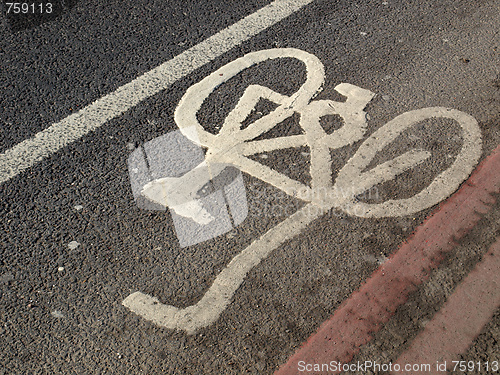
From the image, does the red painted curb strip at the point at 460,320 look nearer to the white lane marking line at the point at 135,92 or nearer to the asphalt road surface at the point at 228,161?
the asphalt road surface at the point at 228,161

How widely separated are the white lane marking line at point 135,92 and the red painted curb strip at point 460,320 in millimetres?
2491

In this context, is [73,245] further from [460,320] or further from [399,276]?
[460,320]

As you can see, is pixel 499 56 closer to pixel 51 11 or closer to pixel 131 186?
pixel 131 186

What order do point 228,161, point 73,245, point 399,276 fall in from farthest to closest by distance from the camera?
point 228,161
point 73,245
point 399,276

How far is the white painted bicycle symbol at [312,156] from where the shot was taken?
2.56 meters

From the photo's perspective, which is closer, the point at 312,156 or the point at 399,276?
the point at 399,276

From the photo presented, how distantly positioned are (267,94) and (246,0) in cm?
145

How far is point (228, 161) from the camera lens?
3.21m

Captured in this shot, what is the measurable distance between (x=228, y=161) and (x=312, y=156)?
556 millimetres

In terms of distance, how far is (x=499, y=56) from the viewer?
4043mm

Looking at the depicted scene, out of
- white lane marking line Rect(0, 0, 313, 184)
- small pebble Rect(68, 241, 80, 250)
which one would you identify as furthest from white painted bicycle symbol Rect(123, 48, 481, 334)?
small pebble Rect(68, 241, 80, 250)

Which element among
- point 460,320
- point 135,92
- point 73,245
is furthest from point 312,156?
point 73,245

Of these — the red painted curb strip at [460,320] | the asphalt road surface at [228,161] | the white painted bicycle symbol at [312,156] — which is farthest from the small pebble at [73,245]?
the red painted curb strip at [460,320]

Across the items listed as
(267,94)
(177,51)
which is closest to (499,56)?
(267,94)
